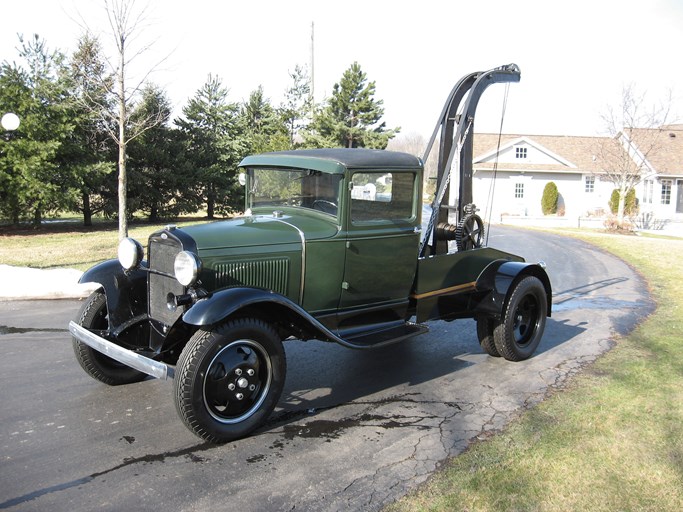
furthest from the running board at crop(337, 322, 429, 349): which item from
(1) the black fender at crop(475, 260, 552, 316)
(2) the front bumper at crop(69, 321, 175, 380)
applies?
(2) the front bumper at crop(69, 321, 175, 380)

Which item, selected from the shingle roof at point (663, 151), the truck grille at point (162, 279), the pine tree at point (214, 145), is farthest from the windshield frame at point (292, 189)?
the shingle roof at point (663, 151)

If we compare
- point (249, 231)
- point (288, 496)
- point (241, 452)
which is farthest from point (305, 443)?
point (249, 231)

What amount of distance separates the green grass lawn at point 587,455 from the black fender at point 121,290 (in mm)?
2721

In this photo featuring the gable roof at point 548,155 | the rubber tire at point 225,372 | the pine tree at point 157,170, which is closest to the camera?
the rubber tire at point 225,372

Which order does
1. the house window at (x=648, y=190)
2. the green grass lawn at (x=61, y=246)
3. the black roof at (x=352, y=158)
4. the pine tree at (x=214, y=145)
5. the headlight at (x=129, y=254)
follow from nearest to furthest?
the headlight at (x=129, y=254) < the black roof at (x=352, y=158) < the green grass lawn at (x=61, y=246) < the pine tree at (x=214, y=145) < the house window at (x=648, y=190)

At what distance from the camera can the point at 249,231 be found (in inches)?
173

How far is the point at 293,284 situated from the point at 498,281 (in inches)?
91.8

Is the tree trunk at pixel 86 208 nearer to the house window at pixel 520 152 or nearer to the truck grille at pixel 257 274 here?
the truck grille at pixel 257 274

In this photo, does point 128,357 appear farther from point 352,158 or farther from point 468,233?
point 468,233

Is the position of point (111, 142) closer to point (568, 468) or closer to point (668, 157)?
point (568, 468)

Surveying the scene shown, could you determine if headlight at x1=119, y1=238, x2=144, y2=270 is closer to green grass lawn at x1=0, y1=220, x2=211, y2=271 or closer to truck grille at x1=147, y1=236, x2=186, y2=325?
truck grille at x1=147, y1=236, x2=186, y2=325

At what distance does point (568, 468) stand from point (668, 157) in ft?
113

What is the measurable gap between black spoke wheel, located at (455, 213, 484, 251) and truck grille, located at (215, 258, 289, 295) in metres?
2.13

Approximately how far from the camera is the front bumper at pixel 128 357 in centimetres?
360
